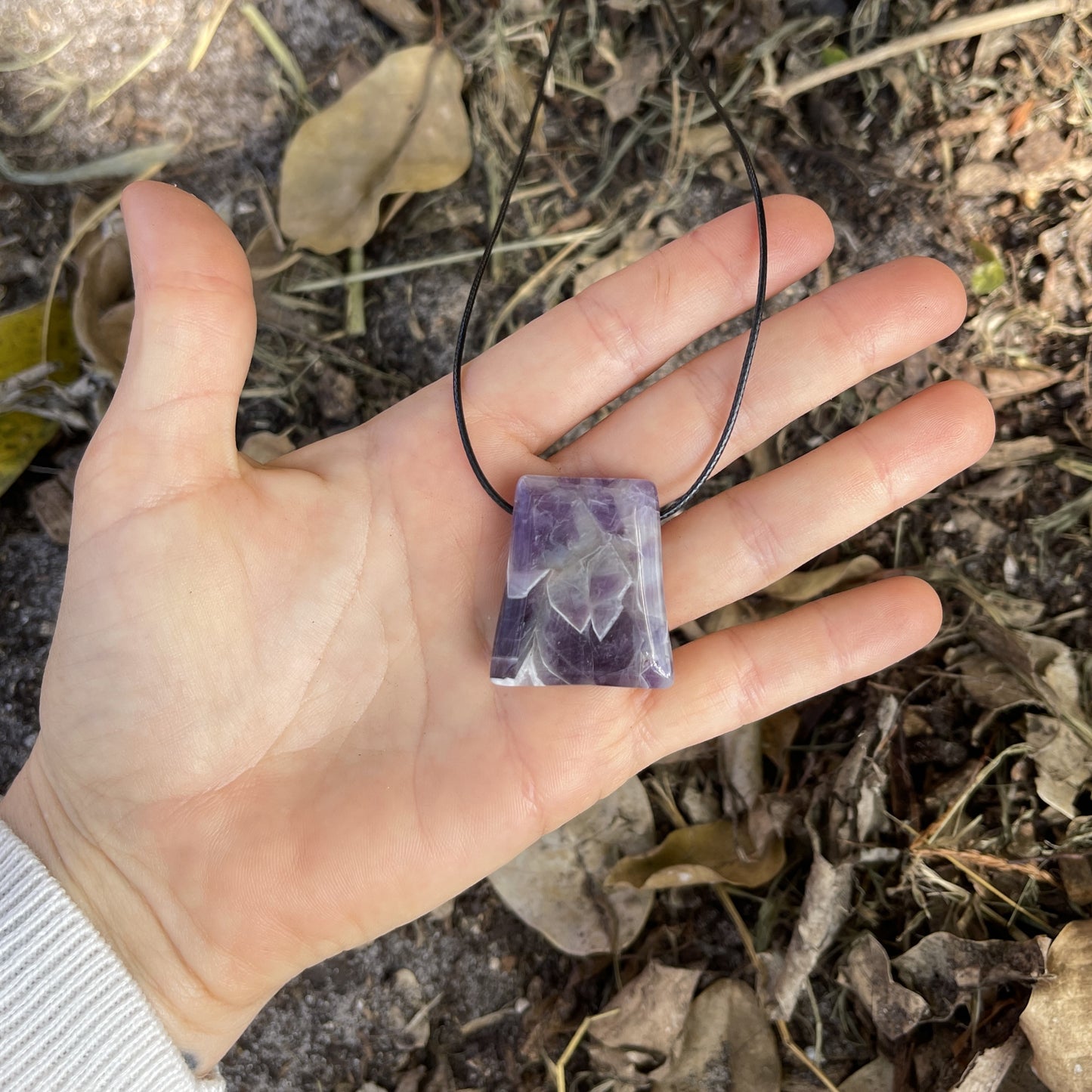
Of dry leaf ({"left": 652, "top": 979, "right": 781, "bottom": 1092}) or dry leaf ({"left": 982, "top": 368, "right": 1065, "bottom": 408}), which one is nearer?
dry leaf ({"left": 652, "top": 979, "right": 781, "bottom": 1092})

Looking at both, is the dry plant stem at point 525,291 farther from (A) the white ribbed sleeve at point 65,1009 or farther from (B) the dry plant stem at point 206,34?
(A) the white ribbed sleeve at point 65,1009

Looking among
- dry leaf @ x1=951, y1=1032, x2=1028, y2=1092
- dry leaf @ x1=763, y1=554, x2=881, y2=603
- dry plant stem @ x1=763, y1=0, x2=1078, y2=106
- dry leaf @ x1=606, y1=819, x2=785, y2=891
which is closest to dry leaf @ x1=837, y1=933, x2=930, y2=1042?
dry leaf @ x1=951, y1=1032, x2=1028, y2=1092

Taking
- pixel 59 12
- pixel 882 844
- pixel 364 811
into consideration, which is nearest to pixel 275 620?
pixel 364 811

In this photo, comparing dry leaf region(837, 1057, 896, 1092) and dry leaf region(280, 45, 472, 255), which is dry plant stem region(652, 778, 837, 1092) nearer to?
dry leaf region(837, 1057, 896, 1092)

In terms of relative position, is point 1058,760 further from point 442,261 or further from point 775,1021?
point 442,261

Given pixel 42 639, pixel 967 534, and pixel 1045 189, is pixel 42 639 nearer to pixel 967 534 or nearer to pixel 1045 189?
pixel 967 534

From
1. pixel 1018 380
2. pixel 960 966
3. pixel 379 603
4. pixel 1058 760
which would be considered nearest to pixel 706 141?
pixel 1018 380

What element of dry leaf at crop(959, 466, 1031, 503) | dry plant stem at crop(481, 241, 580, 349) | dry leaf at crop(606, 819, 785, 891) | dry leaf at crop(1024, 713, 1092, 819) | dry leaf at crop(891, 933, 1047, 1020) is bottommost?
dry leaf at crop(891, 933, 1047, 1020)

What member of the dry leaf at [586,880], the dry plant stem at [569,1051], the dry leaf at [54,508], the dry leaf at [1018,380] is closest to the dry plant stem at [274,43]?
the dry leaf at [54,508]
